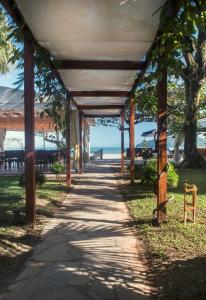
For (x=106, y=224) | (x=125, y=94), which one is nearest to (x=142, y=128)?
(x=125, y=94)

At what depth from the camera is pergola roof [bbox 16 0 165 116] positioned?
5.82 metres

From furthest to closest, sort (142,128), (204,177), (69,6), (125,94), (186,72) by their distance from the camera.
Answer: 1. (142,128)
2. (186,72)
3. (204,177)
4. (125,94)
5. (69,6)

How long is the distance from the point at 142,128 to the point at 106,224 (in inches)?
3112

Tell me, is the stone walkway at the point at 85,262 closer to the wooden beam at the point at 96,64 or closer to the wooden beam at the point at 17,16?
the wooden beam at the point at 96,64

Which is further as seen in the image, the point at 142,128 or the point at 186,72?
the point at 142,128

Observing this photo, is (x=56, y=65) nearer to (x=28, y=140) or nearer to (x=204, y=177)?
(x=28, y=140)

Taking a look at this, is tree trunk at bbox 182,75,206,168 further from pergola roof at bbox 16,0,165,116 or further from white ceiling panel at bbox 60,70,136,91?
pergola roof at bbox 16,0,165,116

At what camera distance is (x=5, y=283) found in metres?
4.79

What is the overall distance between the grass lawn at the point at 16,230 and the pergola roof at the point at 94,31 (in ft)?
9.40

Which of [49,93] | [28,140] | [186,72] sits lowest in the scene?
[28,140]

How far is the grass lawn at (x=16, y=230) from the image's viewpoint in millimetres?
5336

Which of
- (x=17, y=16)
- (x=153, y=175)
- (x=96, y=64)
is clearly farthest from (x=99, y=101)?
(x=17, y=16)

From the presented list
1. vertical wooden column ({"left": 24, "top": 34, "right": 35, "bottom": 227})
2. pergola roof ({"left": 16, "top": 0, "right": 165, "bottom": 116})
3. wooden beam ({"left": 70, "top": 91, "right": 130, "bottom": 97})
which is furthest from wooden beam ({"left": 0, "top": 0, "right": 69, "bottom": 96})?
wooden beam ({"left": 70, "top": 91, "right": 130, "bottom": 97})

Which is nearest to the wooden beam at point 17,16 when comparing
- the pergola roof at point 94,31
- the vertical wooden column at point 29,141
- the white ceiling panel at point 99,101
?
the pergola roof at point 94,31
